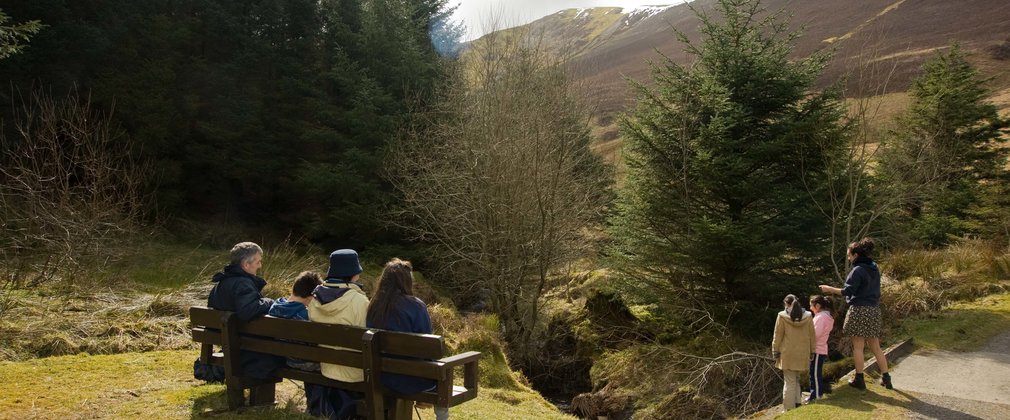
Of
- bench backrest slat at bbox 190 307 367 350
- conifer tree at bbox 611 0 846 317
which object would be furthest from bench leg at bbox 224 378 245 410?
conifer tree at bbox 611 0 846 317

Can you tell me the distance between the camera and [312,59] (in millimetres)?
22734

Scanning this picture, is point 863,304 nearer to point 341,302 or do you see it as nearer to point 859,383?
point 859,383

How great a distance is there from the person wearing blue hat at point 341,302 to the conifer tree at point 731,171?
7697 millimetres

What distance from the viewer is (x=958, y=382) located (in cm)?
793

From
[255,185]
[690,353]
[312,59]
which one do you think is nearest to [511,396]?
[690,353]

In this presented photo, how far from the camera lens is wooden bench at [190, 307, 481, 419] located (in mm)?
4492

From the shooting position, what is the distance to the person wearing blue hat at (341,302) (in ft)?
16.6

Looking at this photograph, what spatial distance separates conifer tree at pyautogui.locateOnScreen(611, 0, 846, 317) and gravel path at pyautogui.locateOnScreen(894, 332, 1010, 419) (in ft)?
9.11

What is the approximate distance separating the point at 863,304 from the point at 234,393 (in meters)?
Answer: 7.26

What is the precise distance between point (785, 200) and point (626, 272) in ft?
11.5

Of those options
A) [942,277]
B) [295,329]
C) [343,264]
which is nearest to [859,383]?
[343,264]

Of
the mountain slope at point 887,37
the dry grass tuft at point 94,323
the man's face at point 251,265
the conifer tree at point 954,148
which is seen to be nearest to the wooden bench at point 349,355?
the man's face at point 251,265

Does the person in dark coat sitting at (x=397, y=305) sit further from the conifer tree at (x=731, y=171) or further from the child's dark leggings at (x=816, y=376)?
the conifer tree at (x=731, y=171)

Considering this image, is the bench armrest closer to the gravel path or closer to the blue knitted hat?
the blue knitted hat
